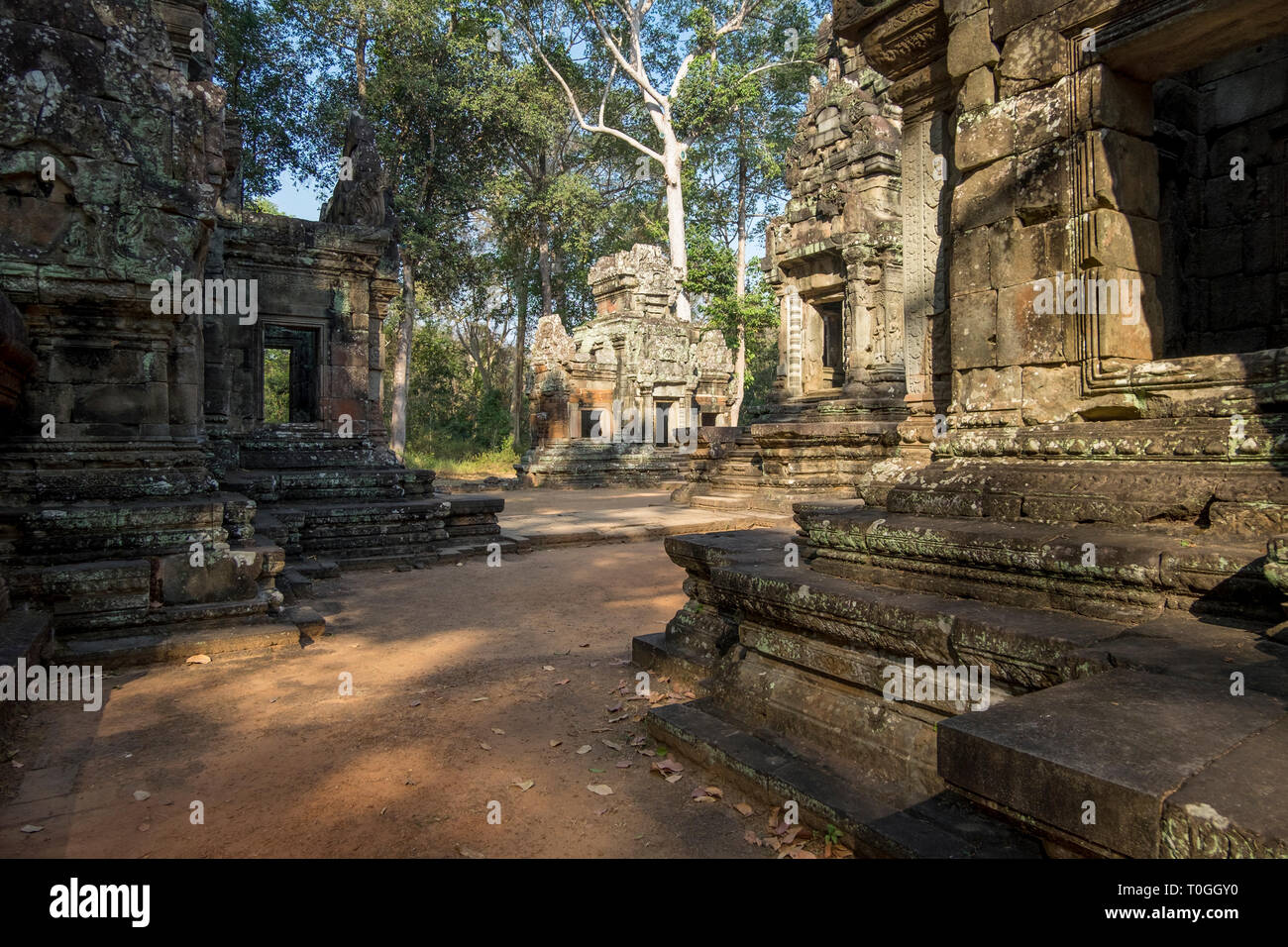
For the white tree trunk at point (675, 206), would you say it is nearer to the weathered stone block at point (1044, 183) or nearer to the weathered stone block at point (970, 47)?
the weathered stone block at point (970, 47)

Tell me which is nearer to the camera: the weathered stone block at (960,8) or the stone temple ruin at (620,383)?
the weathered stone block at (960,8)

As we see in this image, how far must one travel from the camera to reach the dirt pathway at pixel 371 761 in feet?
8.64

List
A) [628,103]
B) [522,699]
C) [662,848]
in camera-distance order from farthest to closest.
Result: [628,103] < [522,699] < [662,848]

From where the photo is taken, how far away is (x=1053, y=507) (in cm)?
308

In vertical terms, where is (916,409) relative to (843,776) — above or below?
above

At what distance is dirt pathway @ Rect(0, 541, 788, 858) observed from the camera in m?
2.63

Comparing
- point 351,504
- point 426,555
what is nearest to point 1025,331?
point 426,555

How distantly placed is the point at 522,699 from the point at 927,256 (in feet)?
12.1

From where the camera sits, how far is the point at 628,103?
30719 millimetres

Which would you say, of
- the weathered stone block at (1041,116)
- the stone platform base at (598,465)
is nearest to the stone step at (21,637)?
the weathered stone block at (1041,116)

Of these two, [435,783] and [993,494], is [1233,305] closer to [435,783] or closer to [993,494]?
[993,494]

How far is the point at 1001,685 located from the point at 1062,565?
53cm
